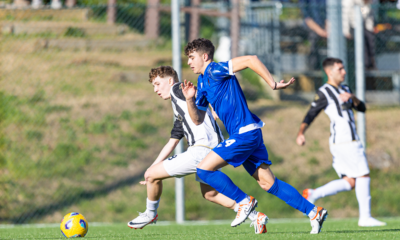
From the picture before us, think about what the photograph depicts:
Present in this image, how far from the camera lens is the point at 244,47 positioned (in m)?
9.67

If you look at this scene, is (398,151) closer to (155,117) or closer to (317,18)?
(317,18)

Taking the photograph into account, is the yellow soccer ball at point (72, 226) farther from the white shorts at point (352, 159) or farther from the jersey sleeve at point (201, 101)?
the white shorts at point (352, 159)

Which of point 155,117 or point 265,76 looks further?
point 155,117

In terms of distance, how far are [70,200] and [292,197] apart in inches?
174

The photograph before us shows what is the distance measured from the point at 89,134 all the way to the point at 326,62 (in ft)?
15.3

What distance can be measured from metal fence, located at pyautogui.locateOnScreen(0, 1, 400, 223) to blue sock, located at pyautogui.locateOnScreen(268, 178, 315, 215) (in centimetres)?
392

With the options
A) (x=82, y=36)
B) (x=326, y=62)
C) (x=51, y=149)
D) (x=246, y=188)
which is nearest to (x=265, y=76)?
(x=326, y=62)

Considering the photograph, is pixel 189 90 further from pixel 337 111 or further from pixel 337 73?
pixel 337 73

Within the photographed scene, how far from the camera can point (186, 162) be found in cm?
432

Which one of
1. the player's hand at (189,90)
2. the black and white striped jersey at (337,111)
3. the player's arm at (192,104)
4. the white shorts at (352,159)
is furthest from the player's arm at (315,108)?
the player's hand at (189,90)

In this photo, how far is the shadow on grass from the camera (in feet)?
23.8

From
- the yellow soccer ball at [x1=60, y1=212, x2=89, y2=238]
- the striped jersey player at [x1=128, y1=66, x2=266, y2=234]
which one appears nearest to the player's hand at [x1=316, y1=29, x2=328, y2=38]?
the striped jersey player at [x1=128, y1=66, x2=266, y2=234]

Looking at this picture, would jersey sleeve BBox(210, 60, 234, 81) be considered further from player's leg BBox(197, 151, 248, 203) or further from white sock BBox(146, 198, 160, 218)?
white sock BBox(146, 198, 160, 218)

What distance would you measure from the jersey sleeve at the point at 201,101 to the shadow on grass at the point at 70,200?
408 centimetres
